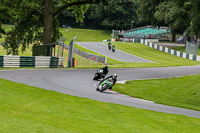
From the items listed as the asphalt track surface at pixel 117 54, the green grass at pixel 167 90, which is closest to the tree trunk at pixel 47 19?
the green grass at pixel 167 90

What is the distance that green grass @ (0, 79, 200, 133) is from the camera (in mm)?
8930

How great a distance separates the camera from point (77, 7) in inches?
1572

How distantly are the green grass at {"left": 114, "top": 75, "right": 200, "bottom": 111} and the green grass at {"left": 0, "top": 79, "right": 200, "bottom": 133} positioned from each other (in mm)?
4050

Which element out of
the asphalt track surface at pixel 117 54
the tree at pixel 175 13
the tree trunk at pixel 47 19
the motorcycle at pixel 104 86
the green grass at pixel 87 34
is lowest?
the asphalt track surface at pixel 117 54

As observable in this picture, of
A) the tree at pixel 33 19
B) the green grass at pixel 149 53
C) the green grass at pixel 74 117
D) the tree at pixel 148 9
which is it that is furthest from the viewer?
the tree at pixel 148 9

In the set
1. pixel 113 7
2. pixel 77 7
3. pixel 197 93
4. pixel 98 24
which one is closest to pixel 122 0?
pixel 113 7

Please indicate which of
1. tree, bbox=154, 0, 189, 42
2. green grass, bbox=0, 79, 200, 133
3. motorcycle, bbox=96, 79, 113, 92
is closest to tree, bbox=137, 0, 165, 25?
tree, bbox=154, 0, 189, 42

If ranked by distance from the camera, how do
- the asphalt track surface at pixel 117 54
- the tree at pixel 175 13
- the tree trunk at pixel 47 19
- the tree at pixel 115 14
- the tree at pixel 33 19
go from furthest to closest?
the tree at pixel 115 14
the tree at pixel 175 13
the asphalt track surface at pixel 117 54
the tree at pixel 33 19
the tree trunk at pixel 47 19

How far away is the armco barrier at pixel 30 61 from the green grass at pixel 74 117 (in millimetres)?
12310

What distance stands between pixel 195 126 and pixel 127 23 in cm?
10074

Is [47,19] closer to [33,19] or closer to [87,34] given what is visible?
[33,19]

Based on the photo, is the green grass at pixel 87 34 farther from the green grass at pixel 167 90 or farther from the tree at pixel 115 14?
the green grass at pixel 167 90

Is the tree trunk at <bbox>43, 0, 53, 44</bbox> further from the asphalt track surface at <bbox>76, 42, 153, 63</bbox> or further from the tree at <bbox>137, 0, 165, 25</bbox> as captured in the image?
the tree at <bbox>137, 0, 165, 25</bbox>

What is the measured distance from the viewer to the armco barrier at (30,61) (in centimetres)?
2717
